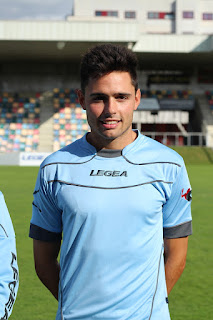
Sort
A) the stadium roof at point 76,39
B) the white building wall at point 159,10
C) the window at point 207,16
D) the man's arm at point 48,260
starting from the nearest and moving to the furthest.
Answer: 1. the man's arm at point 48,260
2. the stadium roof at point 76,39
3. the white building wall at point 159,10
4. the window at point 207,16

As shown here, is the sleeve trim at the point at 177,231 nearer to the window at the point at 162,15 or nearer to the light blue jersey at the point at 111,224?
the light blue jersey at the point at 111,224

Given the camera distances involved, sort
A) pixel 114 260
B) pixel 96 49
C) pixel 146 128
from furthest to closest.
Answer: pixel 146 128
pixel 96 49
pixel 114 260

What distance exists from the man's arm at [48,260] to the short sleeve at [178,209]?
0.53 metres

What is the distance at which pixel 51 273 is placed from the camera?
2.32 metres

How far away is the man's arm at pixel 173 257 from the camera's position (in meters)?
2.30

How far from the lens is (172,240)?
2312 mm

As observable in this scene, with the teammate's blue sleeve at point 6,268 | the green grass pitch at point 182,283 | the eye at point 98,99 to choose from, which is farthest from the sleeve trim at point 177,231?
the green grass pitch at point 182,283

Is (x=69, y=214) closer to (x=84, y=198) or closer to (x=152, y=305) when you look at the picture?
(x=84, y=198)

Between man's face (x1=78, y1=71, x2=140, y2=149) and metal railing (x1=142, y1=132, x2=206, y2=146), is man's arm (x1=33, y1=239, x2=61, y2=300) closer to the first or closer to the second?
man's face (x1=78, y1=71, x2=140, y2=149)

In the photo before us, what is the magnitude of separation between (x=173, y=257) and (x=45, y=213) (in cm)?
64

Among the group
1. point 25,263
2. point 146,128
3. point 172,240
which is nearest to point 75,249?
point 172,240

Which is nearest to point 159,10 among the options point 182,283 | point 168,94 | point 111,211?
point 168,94

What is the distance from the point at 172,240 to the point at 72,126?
3521 cm

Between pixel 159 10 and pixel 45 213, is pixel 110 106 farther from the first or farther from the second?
pixel 159 10
